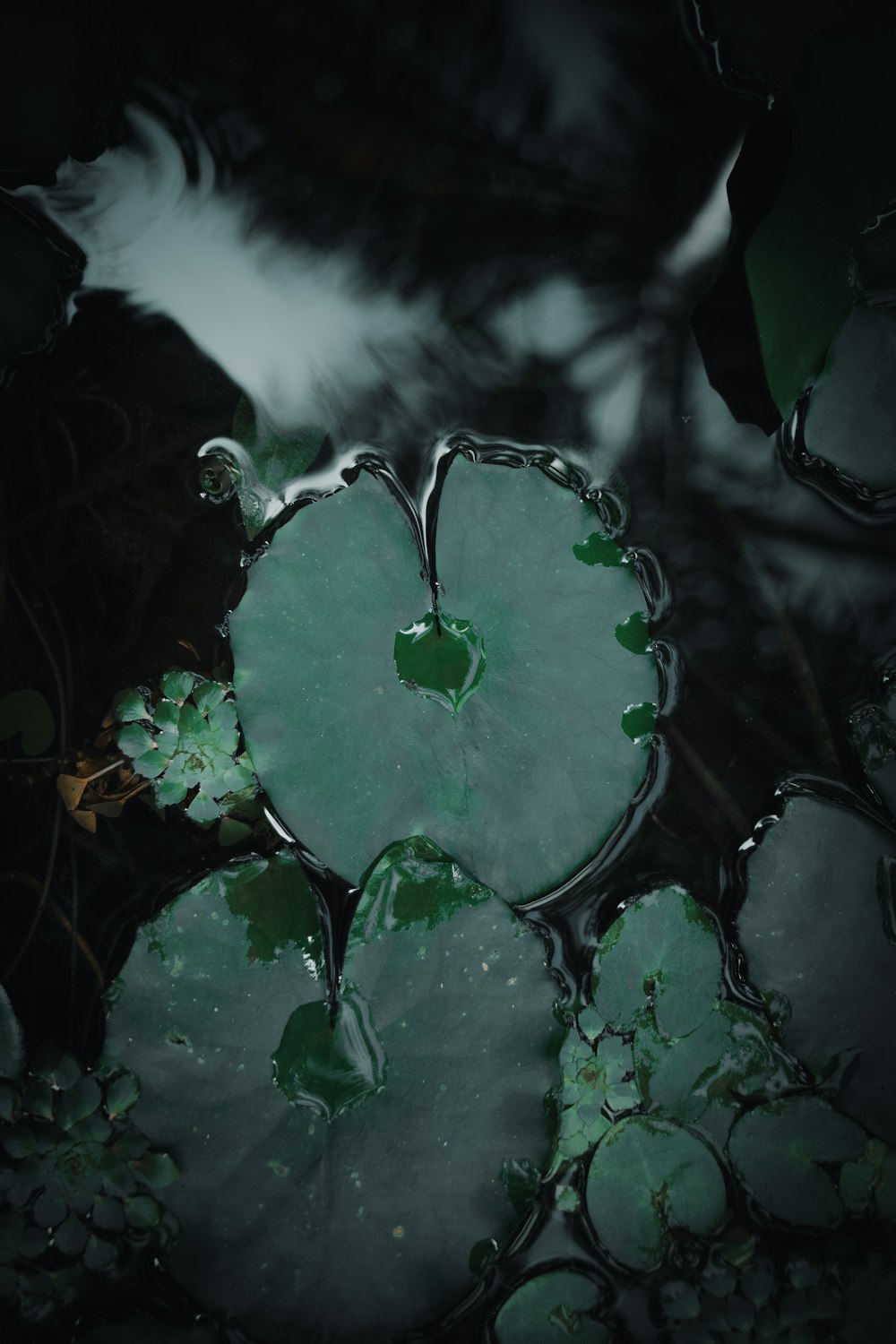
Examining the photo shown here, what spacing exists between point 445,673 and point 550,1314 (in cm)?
128

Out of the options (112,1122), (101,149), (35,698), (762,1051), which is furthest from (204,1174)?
(101,149)

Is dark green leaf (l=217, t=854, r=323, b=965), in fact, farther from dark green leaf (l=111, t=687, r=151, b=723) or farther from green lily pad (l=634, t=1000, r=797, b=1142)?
green lily pad (l=634, t=1000, r=797, b=1142)

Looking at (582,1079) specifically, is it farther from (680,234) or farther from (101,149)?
(101,149)

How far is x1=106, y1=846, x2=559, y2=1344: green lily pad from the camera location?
134 cm

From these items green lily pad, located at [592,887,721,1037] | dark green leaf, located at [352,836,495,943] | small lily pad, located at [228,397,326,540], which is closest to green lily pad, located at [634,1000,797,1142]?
green lily pad, located at [592,887,721,1037]

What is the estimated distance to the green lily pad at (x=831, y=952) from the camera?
149 cm

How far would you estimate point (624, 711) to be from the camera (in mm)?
1473

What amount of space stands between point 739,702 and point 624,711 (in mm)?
361

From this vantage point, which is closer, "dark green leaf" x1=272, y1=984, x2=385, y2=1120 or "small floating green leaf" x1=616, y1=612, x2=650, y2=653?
"dark green leaf" x1=272, y1=984, x2=385, y2=1120

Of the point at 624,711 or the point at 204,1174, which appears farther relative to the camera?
the point at 624,711

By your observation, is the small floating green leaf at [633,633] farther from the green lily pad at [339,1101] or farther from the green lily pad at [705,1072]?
the green lily pad at [705,1072]

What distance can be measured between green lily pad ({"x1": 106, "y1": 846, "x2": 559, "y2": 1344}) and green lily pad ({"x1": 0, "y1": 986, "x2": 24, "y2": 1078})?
264mm

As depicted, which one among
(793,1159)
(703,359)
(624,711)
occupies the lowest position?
(793,1159)

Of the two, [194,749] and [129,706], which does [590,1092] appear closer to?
[194,749]
